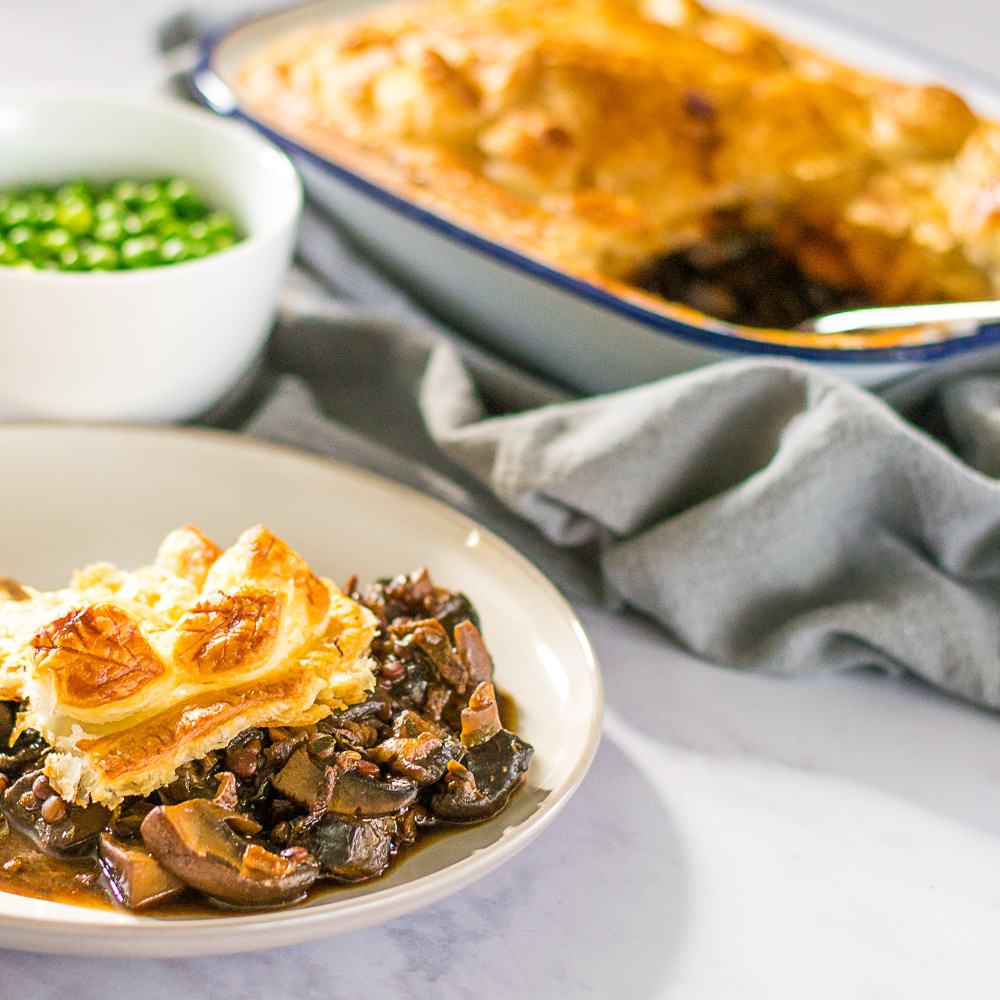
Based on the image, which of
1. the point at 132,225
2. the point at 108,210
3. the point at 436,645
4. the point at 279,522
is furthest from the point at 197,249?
the point at 436,645

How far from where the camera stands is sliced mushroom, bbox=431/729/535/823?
1.62 m

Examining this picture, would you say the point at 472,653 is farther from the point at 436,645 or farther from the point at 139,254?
the point at 139,254

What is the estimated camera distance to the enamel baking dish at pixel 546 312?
2426 mm

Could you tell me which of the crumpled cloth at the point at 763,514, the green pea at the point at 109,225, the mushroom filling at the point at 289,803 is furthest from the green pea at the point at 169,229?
the mushroom filling at the point at 289,803

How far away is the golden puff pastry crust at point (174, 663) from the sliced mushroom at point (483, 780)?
0.55ft

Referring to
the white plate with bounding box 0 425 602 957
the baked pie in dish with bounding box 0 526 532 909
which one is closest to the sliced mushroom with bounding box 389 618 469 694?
the baked pie in dish with bounding box 0 526 532 909

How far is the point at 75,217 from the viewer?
2.48 m

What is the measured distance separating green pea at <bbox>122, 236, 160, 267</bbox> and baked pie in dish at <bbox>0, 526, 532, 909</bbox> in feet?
2.52

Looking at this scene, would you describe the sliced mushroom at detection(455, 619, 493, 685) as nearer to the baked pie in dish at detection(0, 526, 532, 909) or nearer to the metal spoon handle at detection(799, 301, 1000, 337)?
the baked pie in dish at detection(0, 526, 532, 909)

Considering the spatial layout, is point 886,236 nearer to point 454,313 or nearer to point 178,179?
point 454,313

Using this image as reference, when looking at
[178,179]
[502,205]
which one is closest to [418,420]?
[502,205]

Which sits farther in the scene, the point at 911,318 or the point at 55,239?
the point at 911,318

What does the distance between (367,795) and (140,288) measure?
1.01m

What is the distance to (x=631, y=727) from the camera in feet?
6.75
